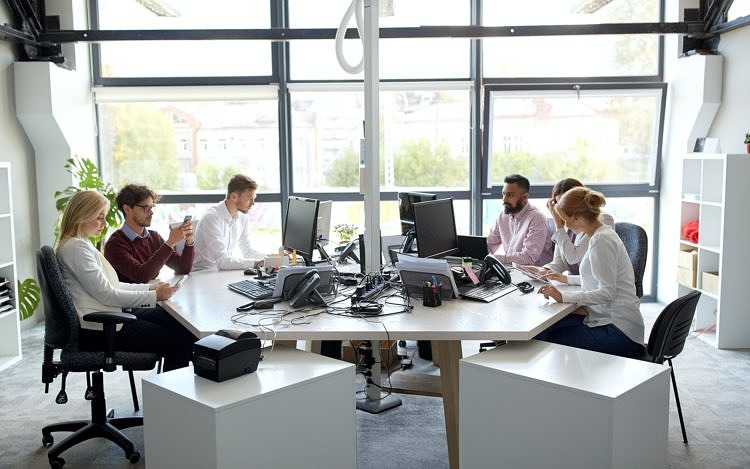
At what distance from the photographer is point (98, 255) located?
3.68m

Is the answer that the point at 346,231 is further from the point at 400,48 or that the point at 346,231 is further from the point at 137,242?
the point at 400,48

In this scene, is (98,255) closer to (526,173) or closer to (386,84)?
(386,84)

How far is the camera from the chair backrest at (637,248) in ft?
13.6

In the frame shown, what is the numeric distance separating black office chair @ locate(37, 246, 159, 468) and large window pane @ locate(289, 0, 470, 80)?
3.90 m

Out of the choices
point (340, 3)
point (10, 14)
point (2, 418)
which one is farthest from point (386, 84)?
point (2, 418)

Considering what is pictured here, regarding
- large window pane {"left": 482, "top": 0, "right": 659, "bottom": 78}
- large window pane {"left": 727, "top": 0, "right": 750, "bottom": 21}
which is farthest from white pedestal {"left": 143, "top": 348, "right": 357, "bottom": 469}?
large window pane {"left": 727, "top": 0, "right": 750, "bottom": 21}

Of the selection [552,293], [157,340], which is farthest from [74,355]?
[552,293]

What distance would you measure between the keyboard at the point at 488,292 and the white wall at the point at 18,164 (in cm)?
413

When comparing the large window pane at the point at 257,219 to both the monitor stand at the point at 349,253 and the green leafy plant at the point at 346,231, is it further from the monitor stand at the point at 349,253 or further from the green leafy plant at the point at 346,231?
the monitor stand at the point at 349,253

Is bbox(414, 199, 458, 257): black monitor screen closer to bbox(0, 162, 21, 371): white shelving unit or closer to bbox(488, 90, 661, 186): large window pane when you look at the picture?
bbox(488, 90, 661, 186): large window pane

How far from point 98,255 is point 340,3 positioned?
398cm

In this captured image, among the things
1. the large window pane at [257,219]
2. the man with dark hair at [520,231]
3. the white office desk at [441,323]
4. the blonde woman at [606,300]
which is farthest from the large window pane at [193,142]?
the blonde woman at [606,300]

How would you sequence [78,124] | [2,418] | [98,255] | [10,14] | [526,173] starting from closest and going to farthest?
[98,255], [2,418], [10,14], [78,124], [526,173]

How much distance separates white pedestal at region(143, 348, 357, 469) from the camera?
8.34ft
